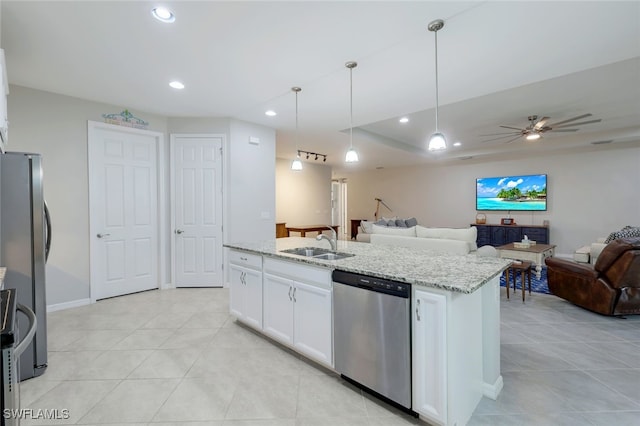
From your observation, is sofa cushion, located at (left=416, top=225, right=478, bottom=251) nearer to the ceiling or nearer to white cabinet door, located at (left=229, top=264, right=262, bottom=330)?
the ceiling

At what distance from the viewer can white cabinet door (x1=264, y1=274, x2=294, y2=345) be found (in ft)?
8.24

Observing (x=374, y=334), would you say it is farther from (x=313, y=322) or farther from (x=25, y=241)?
(x=25, y=241)

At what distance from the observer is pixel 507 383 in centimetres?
215

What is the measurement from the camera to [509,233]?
760cm

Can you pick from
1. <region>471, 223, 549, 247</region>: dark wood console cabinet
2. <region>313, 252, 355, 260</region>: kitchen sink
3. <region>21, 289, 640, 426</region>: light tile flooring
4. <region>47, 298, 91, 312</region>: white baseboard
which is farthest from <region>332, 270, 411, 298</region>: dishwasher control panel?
<region>471, 223, 549, 247</region>: dark wood console cabinet

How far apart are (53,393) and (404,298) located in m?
2.52

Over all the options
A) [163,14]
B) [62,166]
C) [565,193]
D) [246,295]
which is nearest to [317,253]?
[246,295]

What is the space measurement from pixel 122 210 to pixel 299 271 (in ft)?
10.8

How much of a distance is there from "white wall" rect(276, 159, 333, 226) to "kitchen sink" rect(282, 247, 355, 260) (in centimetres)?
563

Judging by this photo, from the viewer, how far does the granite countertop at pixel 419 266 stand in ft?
5.37

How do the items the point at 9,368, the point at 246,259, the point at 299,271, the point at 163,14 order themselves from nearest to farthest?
1. the point at 9,368
2. the point at 163,14
3. the point at 299,271
4. the point at 246,259

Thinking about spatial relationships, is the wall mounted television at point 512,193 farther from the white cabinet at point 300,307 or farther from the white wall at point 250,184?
the white cabinet at point 300,307

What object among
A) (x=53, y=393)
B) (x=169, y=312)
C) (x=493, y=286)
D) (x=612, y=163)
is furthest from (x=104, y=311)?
(x=612, y=163)

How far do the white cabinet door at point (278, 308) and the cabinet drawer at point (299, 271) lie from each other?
60 millimetres
